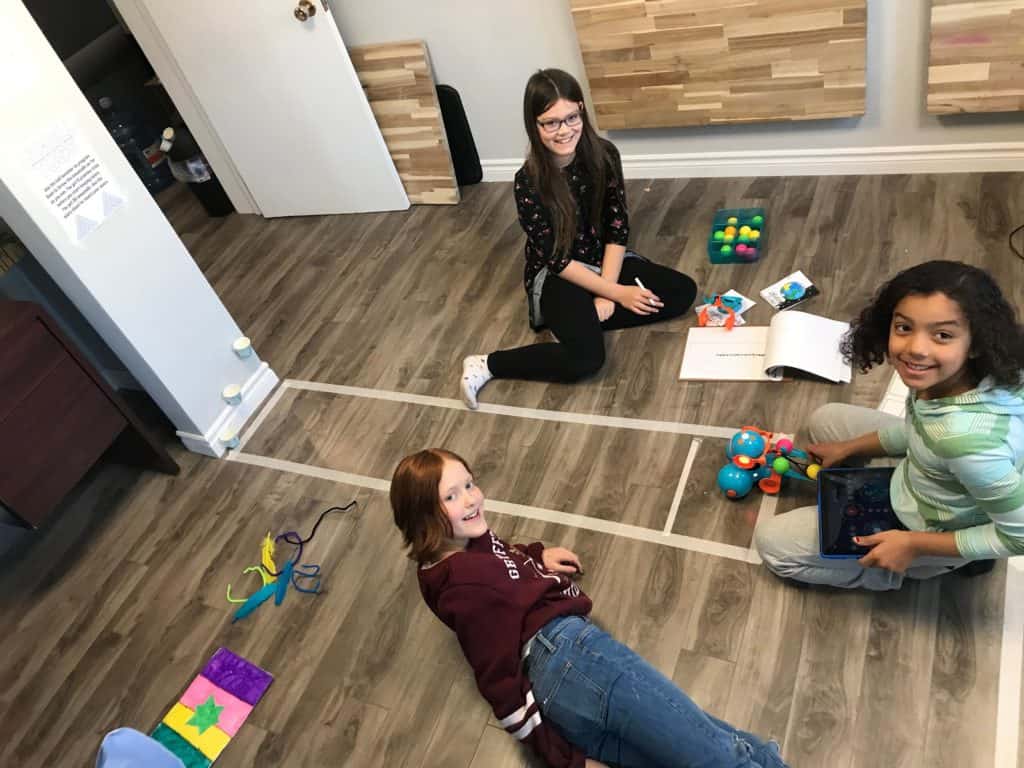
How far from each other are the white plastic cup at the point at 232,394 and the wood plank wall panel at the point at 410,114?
118 centimetres

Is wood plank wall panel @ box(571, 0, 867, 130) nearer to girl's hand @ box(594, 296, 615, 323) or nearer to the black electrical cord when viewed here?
the black electrical cord

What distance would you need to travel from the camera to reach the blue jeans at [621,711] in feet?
4.06

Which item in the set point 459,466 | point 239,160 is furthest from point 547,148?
point 239,160

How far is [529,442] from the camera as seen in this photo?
81.3 inches

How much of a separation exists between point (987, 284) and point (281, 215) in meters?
2.88

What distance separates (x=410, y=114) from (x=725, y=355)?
1.61 m

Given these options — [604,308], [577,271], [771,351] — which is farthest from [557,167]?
[771,351]

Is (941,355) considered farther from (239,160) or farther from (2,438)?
(239,160)

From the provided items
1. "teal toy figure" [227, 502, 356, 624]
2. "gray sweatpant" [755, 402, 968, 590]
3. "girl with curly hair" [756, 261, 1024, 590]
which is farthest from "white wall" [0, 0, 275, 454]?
"girl with curly hair" [756, 261, 1024, 590]

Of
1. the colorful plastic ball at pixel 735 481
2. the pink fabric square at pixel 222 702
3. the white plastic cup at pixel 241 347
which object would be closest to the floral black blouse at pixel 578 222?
the colorful plastic ball at pixel 735 481

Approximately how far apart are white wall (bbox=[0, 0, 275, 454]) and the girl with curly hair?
1.74 meters

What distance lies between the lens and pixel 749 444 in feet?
5.78

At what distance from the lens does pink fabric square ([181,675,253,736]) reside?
1692 millimetres

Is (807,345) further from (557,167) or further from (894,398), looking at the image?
(557,167)
